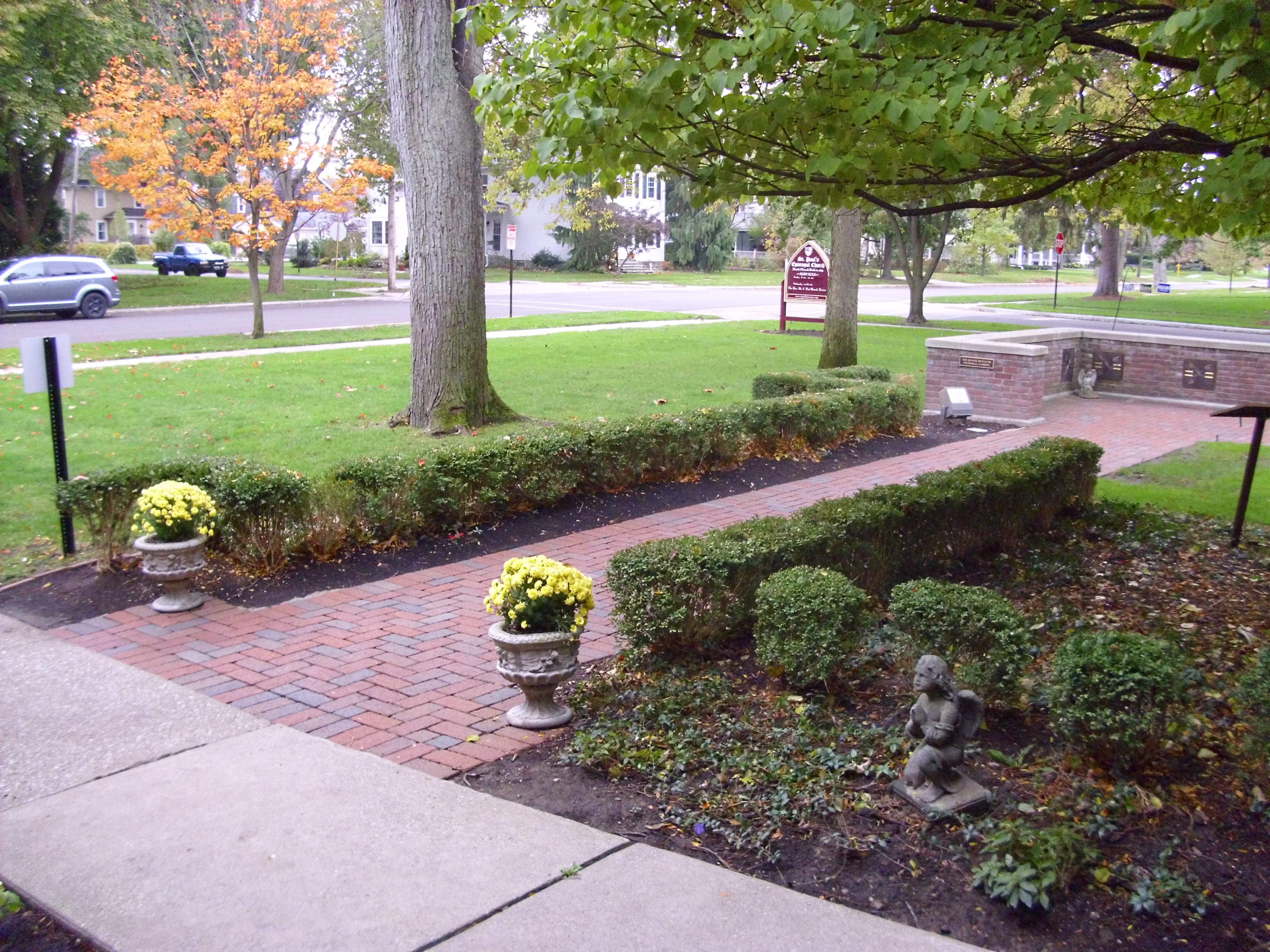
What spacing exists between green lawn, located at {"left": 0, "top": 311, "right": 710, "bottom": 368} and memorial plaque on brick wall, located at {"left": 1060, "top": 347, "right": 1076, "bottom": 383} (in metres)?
11.4

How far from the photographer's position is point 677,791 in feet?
14.1

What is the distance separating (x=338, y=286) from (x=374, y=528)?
33545 millimetres

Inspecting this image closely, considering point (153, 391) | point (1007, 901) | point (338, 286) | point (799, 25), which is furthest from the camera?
point (338, 286)

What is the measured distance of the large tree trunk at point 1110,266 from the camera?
44406 mm

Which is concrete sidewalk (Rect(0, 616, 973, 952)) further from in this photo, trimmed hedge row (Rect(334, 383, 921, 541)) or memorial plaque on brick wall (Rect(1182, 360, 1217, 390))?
memorial plaque on brick wall (Rect(1182, 360, 1217, 390))

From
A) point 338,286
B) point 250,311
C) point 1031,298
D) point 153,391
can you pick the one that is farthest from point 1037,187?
point 1031,298

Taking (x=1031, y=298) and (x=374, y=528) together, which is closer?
(x=374, y=528)

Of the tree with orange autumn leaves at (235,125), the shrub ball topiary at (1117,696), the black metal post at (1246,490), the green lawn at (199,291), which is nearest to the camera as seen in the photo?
the shrub ball topiary at (1117,696)

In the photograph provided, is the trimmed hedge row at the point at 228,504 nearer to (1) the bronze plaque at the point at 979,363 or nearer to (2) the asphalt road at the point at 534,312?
(1) the bronze plaque at the point at 979,363

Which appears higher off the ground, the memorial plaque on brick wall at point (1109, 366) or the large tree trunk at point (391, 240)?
the large tree trunk at point (391, 240)

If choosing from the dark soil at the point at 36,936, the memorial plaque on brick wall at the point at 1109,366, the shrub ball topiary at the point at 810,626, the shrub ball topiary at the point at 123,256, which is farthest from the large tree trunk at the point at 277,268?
the dark soil at the point at 36,936

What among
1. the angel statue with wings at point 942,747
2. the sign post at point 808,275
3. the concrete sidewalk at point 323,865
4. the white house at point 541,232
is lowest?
the concrete sidewalk at point 323,865

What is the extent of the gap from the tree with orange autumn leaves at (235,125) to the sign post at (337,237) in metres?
11.8

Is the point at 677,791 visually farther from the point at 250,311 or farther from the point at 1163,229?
the point at 250,311
